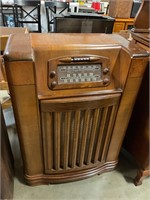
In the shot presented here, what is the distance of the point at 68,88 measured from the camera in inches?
32.9

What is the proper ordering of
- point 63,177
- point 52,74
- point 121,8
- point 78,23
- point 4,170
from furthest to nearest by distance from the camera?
point 121,8 < point 78,23 < point 63,177 < point 4,170 < point 52,74

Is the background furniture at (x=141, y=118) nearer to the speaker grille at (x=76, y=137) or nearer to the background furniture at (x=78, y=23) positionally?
the speaker grille at (x=76, y=137)

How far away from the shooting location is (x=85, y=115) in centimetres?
92

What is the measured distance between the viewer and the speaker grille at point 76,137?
0.91m

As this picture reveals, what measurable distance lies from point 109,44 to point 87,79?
0.21 meters

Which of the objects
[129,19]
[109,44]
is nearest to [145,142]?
[109,44]

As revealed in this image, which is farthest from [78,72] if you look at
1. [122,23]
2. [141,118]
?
[122,23]

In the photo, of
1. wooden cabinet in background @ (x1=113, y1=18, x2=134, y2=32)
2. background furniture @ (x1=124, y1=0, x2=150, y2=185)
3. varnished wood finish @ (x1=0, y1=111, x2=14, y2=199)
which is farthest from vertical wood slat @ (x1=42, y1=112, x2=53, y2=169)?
wooden cabinet in background @ (x1=113, y1=18, x2=134, y2=32)

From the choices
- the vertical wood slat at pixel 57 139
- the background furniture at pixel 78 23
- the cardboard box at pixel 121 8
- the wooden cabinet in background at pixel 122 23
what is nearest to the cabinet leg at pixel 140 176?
the vertical wood slat at pixel 57 139

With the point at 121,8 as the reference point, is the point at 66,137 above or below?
below

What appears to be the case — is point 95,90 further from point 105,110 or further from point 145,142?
point 145,142

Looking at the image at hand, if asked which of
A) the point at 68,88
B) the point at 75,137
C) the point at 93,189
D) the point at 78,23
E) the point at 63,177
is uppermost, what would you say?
the point at 78,23

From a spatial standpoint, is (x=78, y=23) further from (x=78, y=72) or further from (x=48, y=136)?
(x=48, y=136)

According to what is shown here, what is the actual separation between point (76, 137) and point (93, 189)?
1.63 feet
